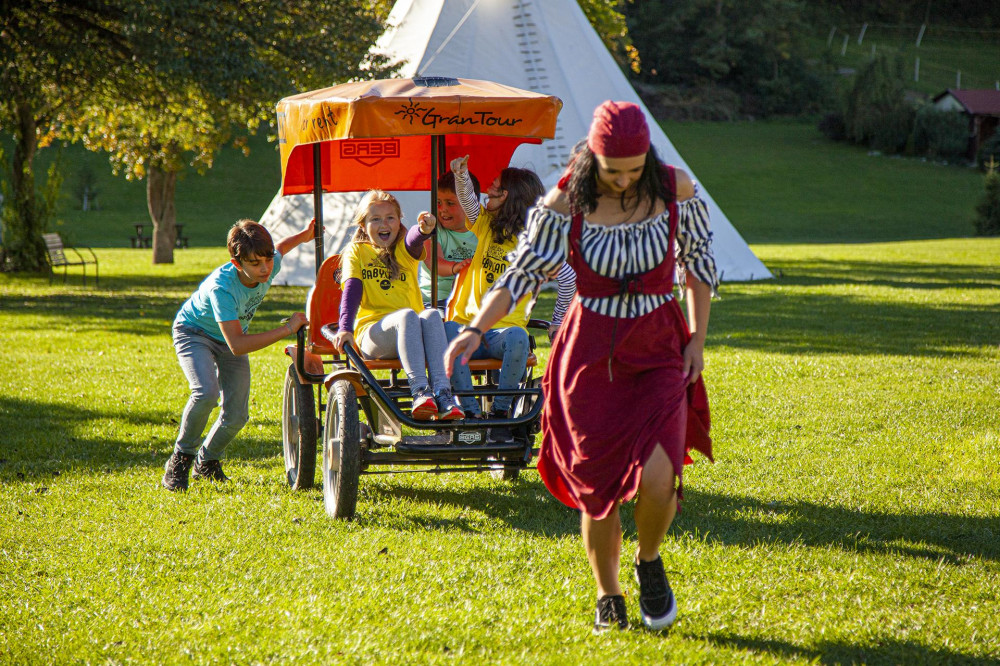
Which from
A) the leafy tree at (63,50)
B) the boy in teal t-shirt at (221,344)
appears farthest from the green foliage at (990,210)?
the boy in teal t-shirt at (221,344)

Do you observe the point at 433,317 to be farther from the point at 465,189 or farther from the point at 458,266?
the point at 465,189

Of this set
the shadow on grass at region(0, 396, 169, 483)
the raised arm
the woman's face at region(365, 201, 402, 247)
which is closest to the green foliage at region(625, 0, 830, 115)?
the shadow on grass at region(0, 396, 169, 483)

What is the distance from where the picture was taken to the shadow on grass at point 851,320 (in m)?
10.9

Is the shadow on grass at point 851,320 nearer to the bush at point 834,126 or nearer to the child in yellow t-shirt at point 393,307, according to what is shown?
the child in yellow t-shirt at point 393,307

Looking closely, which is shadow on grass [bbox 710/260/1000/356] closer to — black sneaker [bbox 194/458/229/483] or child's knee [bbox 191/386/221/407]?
black sneaker [bbox 194/458/229/483]

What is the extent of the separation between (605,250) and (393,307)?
7.31ft

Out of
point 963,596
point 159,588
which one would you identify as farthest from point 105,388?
point 963,596

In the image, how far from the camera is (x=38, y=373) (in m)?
9.68

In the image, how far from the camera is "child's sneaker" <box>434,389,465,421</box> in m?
4.84

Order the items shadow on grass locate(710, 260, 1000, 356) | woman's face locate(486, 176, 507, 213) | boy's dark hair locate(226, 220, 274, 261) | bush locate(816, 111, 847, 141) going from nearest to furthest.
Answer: boy's dark hair locate(226, 220, 274, 261) → woman's face locate(486, 176, 507, 213) → shadow on grass locate(710, 260, 1000, 356) → bush locate(816, 111, 847, 141)

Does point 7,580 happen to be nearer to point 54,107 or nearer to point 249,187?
point 54,107

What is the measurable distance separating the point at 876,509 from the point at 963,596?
1.19 metres

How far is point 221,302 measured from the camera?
17.9 feet

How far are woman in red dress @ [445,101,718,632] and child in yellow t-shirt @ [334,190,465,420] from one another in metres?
1.37
